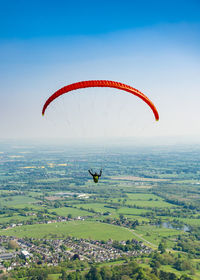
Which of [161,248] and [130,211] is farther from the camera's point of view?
[130,211]

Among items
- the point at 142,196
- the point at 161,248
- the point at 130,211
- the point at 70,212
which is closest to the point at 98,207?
the point at 70,212

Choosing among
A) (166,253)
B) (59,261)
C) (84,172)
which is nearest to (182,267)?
(166,253)

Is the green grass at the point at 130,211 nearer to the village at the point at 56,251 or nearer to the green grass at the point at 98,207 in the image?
the green grass at the point at 98,207

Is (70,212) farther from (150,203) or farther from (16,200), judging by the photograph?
(150,203)

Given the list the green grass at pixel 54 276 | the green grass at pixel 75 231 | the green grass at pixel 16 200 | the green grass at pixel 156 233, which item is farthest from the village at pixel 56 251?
the green grass at pixel 16 200

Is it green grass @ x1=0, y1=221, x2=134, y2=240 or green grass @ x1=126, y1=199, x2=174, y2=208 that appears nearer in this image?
green grass @ x1=0, y1=221, x2=134, y2=240

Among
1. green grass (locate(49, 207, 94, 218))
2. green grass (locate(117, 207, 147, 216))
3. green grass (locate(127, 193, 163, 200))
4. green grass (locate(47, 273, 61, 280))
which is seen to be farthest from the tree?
green grass (locate(127, 193, 163, 200))

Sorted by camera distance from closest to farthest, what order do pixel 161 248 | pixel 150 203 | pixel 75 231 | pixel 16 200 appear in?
pixel 161 248
pixel 75 231
pixel 150 203
pixel 16 200

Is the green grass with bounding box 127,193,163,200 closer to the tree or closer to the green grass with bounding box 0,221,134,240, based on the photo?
the green grass with bounding box 0,221,134,240

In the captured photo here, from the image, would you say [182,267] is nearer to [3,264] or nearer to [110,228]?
[110,228]
